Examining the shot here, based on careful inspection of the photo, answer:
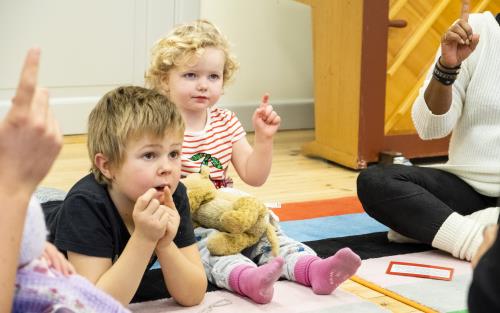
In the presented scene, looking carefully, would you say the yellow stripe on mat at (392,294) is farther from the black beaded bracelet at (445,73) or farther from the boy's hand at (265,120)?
the black beaded bracelet at (445,73)

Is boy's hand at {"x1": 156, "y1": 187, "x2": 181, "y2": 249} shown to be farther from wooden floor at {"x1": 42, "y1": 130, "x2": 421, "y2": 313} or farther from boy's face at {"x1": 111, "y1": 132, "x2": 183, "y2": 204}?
wooden floor at {"x1": 42, "y1": 130, "x2": 421, "y2": 313}

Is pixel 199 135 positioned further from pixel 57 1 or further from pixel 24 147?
pixel 57 1

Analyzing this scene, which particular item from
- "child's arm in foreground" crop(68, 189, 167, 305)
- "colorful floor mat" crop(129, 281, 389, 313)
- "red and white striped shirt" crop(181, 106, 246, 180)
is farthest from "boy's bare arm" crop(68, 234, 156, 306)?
"red and white striped shirt" crop(181, 106, 246, 180)

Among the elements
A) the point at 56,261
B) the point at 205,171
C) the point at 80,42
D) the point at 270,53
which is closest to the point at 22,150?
the point at 56,261

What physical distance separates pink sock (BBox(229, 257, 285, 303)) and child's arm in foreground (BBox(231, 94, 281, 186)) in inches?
10.8

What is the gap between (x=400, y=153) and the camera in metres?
2.87

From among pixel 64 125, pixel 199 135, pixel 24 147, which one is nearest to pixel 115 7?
pixel 64 125

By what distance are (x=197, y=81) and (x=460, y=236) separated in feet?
2.18

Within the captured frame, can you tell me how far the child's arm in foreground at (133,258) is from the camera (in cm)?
137

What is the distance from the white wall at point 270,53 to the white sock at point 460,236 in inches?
60.3

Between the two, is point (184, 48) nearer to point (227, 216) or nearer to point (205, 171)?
point (205, 171)

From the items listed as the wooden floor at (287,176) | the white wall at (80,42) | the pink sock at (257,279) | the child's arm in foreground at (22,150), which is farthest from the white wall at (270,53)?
the child's arm in foreground at (22,150)

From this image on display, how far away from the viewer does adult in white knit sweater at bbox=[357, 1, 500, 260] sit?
6.21 ft

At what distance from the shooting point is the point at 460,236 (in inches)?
73.7
